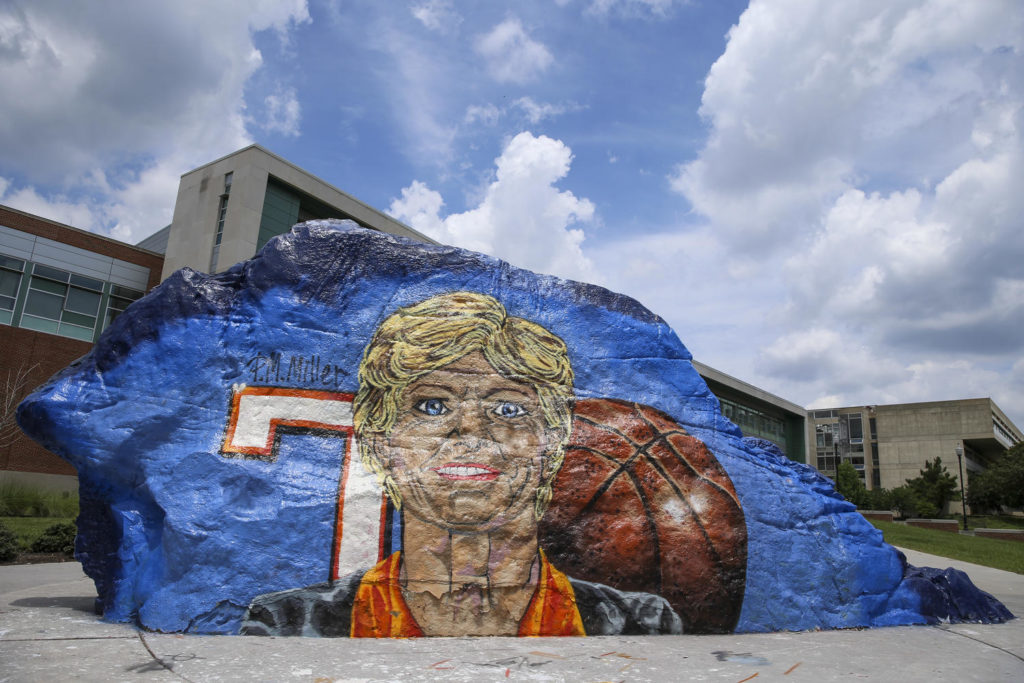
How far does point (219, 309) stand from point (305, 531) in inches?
84.1

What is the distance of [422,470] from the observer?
5.89 meters

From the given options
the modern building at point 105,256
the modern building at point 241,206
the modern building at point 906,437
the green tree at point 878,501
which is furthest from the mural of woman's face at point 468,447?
the modern building at point 906,437

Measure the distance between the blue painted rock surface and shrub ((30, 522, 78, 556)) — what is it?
24.6ft

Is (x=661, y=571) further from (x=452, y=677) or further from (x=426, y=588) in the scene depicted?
(x=452, y=677)

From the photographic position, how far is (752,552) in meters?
6.24

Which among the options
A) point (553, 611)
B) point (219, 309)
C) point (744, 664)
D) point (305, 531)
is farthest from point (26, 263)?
point (744, 664)

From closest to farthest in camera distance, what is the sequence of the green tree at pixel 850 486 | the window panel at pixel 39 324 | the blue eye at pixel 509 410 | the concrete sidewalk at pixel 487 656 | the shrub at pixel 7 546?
the concrete sidewalk at pixel 487 656 → the blue eye at pixel 509 410 → the shrub at pixel 7 546 → the window panel at pixel 39 324 → the green tree at pixel 850 486

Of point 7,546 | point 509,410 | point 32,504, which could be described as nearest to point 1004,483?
point 509,410

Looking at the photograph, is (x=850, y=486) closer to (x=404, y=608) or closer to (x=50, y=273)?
(x=50, y=273)

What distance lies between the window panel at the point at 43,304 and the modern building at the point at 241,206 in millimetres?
3114

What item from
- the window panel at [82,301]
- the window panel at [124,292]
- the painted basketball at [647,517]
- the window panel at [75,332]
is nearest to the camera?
the painted basketball at [647,517]

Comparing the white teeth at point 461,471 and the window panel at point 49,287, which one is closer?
the white teeth at point 461,471

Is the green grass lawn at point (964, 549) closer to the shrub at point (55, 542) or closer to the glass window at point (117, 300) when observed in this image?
the shrub at point (55, 542)

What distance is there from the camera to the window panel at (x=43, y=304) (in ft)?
65.7
